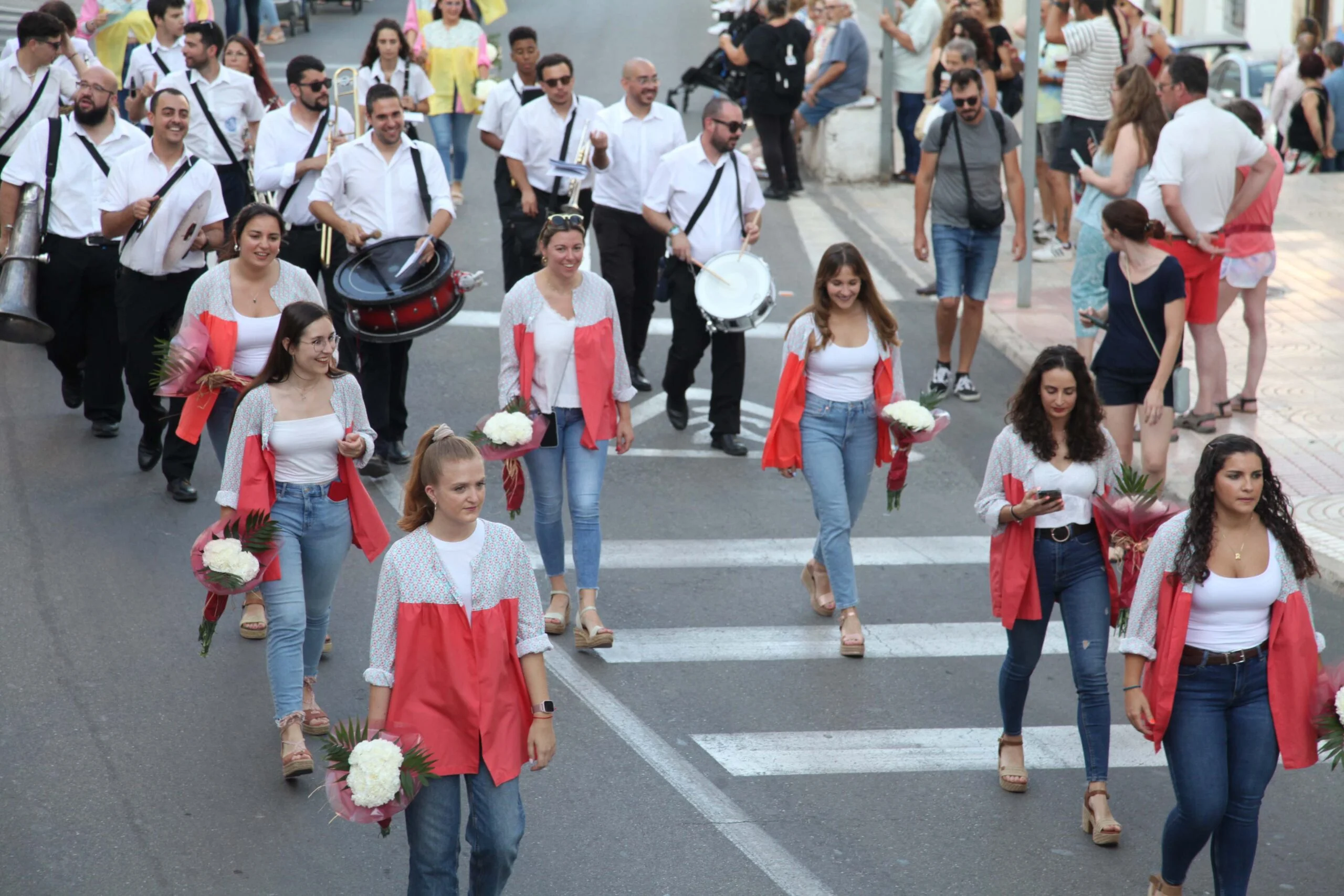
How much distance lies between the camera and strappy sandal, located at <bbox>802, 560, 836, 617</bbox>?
26.7 ft

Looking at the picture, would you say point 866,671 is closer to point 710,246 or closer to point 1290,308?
point 710,246

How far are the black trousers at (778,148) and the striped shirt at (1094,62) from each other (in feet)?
12.5

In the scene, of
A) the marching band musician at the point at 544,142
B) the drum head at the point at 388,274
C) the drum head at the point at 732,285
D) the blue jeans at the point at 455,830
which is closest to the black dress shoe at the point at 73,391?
the drum head at the point at 388,274

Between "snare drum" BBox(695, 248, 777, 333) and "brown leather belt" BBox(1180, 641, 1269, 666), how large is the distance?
504 centimetres

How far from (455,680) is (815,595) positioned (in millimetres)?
3635

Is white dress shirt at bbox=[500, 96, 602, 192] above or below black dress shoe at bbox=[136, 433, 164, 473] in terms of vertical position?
above

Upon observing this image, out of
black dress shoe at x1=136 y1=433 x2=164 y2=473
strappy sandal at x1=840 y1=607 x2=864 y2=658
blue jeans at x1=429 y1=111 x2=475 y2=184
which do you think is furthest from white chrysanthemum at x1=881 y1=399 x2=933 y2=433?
blue jeans at x1=429 y1=111 x2=475 y2=184

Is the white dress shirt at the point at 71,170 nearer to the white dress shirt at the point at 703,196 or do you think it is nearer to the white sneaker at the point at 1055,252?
the white dress shirt at the point at 703,196

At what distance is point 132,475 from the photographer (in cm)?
959

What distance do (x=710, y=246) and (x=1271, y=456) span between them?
3.77m

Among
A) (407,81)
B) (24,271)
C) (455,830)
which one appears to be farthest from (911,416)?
(407,81)

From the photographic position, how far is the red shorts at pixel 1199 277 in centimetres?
988

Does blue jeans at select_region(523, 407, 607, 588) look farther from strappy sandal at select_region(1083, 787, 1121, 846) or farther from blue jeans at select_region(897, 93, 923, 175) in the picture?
blue jeans at select_region(897, 93, 923, 175)

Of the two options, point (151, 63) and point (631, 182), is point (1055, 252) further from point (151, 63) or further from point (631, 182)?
point (151, 63)
